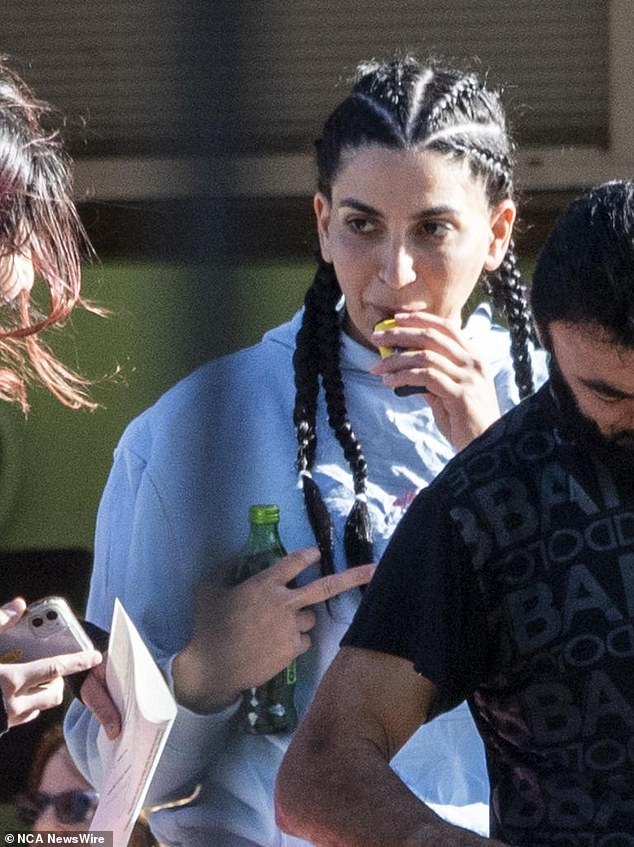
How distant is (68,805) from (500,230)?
87 cm

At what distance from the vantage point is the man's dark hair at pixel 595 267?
1.73m

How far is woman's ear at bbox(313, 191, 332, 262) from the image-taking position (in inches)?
88.7

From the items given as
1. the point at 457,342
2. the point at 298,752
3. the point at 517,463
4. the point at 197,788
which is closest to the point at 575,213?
the point at 517,463

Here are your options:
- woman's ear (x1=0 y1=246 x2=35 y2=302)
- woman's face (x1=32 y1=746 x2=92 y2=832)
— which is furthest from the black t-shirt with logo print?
woman's face (x1=32 y1=746 x2=92 y2=832)

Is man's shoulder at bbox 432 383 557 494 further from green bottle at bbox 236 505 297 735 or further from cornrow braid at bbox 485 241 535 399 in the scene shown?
cornrow braid at bbox 485 241 535 399

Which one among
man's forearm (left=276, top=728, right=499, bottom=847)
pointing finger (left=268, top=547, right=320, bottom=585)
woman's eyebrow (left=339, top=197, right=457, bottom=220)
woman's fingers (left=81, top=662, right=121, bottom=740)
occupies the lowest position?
man's forearm (left=276, top=728, right=499, bottom=847)

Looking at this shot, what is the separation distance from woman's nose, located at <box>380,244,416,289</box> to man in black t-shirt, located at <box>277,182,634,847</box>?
392 millimetres

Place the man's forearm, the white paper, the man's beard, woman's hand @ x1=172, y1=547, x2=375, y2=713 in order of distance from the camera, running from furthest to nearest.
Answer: woman's hand @ x1=172, y1=547, x2=375, y2=713
the white paper
the man's beard
the man's forearm

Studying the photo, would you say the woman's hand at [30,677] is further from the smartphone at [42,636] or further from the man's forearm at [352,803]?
the man's forearm at [352,803]

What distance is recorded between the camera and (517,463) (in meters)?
1.77

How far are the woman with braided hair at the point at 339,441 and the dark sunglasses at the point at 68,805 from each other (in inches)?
4.9

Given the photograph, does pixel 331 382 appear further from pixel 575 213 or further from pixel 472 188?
pixel 575 213

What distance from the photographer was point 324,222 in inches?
89.4

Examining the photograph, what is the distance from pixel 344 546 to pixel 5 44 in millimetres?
1519
